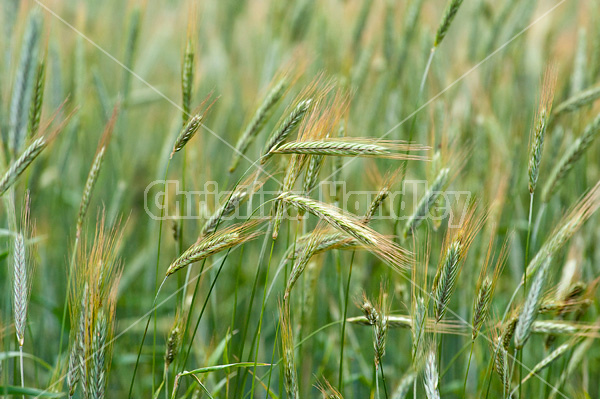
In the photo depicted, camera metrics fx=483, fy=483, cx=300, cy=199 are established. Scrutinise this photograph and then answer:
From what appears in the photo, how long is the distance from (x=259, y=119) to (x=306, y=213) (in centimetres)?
40

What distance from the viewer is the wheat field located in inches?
55.1

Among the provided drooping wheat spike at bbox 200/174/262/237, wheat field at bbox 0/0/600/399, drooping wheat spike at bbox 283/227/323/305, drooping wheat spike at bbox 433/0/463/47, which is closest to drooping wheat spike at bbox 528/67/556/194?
wheat field at bbox 0/0/600/399

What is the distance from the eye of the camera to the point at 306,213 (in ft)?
5.99

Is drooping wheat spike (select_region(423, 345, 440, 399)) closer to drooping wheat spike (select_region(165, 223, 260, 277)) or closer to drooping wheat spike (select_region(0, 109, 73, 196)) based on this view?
drooping wheat spike (select_region(165, 223, 260, 277))

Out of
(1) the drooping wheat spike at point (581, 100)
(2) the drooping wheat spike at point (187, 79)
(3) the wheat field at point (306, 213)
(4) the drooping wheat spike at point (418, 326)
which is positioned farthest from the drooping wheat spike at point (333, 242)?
(1) the drooping wheat spike at point (581, 100)

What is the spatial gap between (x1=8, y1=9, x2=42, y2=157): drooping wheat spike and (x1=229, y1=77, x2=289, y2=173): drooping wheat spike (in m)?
0.75

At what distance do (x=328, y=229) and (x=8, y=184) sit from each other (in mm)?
993

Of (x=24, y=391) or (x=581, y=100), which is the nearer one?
(x=24, y=391)

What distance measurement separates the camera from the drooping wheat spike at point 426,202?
1.63 m

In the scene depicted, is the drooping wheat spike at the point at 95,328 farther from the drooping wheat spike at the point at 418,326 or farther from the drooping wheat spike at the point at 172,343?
the drooping wheat spike at the point at 418,326

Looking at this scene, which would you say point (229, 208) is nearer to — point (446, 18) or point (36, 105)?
point (36, 105)

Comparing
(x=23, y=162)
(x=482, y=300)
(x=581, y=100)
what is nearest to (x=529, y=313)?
(x=482, y=300)

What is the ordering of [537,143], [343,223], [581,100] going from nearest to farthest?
[343,223]
[537,143]
[581,100]

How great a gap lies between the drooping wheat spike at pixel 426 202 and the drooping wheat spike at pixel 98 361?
1.00 metres
